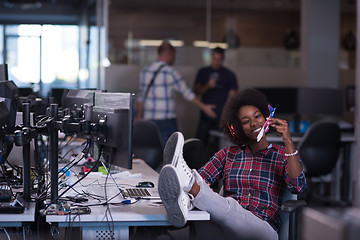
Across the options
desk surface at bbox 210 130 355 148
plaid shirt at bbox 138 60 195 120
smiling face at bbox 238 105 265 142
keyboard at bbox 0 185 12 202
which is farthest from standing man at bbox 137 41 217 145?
keyboard at bbox 0 185 12 202

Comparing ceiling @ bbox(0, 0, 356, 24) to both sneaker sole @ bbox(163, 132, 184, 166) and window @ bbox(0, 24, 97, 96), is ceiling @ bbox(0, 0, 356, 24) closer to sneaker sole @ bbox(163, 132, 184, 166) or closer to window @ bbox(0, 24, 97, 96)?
window @ bbox(0, 24, 97, 96)

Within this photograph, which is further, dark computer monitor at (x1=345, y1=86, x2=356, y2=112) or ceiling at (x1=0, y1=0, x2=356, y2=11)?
ceiling at (x1=0, y1=0, x2=356, y2=11)

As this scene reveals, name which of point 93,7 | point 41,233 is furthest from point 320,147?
point 93,7

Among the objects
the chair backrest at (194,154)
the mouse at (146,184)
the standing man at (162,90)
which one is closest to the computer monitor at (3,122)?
the mouse at (146,184)

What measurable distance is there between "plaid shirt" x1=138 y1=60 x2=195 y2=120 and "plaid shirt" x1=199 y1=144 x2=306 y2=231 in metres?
3.45

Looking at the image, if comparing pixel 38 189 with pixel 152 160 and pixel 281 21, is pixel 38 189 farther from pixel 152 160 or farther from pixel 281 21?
pixel 281 21

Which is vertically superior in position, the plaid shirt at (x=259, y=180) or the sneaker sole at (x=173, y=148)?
the sneaker sole at (x=173, y=148)

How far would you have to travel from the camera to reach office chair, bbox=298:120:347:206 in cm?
573

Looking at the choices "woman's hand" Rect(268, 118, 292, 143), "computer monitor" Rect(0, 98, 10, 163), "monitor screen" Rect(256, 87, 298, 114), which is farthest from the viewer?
"monitor screen" Rect(256, 87, 298, 114)

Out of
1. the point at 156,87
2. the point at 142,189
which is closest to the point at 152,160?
the point at 156,87

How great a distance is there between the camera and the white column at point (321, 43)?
26.1 ft

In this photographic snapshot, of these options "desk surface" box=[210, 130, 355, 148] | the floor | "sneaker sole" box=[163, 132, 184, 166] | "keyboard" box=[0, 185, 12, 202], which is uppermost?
"sneaker sole" box=[163, 132, 184, 166]

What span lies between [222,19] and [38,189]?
Result: 6.06 m

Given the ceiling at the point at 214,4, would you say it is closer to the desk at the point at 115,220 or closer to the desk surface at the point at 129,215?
the desk surface at the point at 129,215
